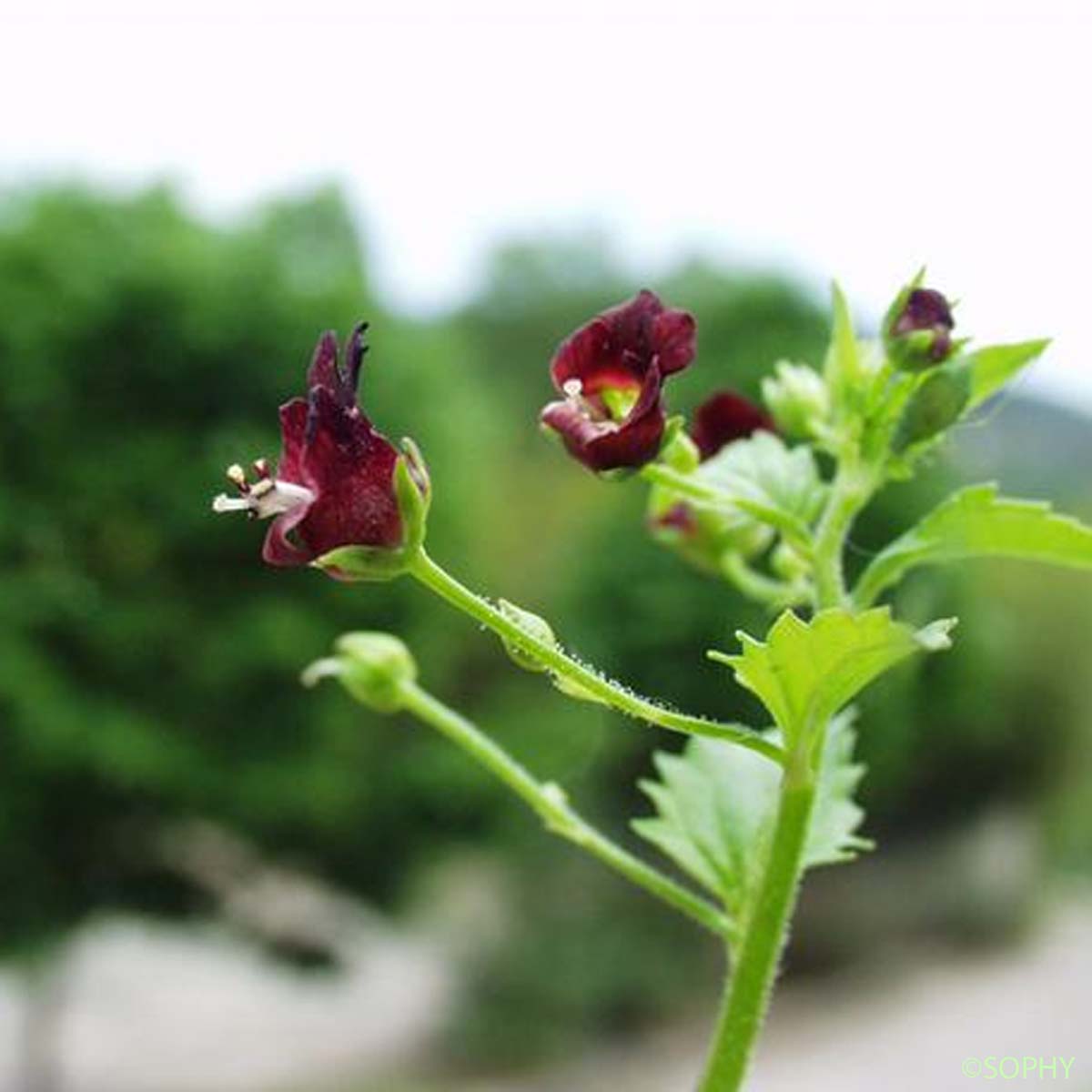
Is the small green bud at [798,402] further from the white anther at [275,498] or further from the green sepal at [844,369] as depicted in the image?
the white anther at [275,498]

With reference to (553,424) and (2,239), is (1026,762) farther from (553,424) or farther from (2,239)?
(553,424)

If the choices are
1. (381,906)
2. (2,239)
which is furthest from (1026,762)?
(2,239)

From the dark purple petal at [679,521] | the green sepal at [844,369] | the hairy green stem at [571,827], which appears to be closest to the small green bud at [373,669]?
the hairy green stem at [571,827]

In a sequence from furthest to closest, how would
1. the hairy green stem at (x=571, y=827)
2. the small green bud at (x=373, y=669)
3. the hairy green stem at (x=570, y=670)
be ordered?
the small green bud at (x=373, y=669) < the hairy green stem at (x=571, y=827) < the hairy green stem at (x=570, y=670)

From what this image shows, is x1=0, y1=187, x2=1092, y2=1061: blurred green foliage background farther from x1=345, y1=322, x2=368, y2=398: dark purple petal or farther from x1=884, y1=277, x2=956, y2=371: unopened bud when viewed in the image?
x1=345, y1=322, x2=368, y2=398: dark purple petal

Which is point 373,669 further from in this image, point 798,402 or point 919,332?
point 919,332

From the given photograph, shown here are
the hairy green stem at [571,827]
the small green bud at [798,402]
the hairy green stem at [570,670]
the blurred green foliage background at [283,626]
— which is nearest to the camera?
Result: the hairy green stem at [570,670]
